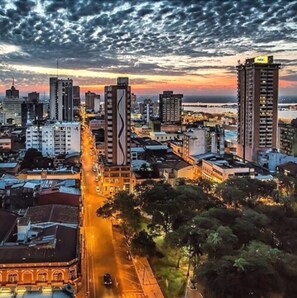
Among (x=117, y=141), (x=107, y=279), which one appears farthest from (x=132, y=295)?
(x=117, y=141)

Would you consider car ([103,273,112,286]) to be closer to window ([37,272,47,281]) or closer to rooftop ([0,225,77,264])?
rooftop ([0,225,77,264])

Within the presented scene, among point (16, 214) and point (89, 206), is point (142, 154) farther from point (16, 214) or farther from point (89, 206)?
point (16, 214)

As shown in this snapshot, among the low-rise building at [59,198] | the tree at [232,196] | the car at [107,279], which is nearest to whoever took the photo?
the car at [107,279]

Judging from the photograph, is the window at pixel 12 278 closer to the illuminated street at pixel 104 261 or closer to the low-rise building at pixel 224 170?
the illuminated street at pixel 104 261

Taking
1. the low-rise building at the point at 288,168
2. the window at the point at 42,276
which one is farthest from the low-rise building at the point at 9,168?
the low-rise building at the point at 288,168

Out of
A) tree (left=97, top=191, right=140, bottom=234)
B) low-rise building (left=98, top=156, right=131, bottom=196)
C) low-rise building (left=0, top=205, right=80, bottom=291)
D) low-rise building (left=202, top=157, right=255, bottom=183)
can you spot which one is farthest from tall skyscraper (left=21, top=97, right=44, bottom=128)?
low-rise building (left=0, top=205, right=80, bottom=291)

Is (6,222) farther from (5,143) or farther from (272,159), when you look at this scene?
(5,143)
